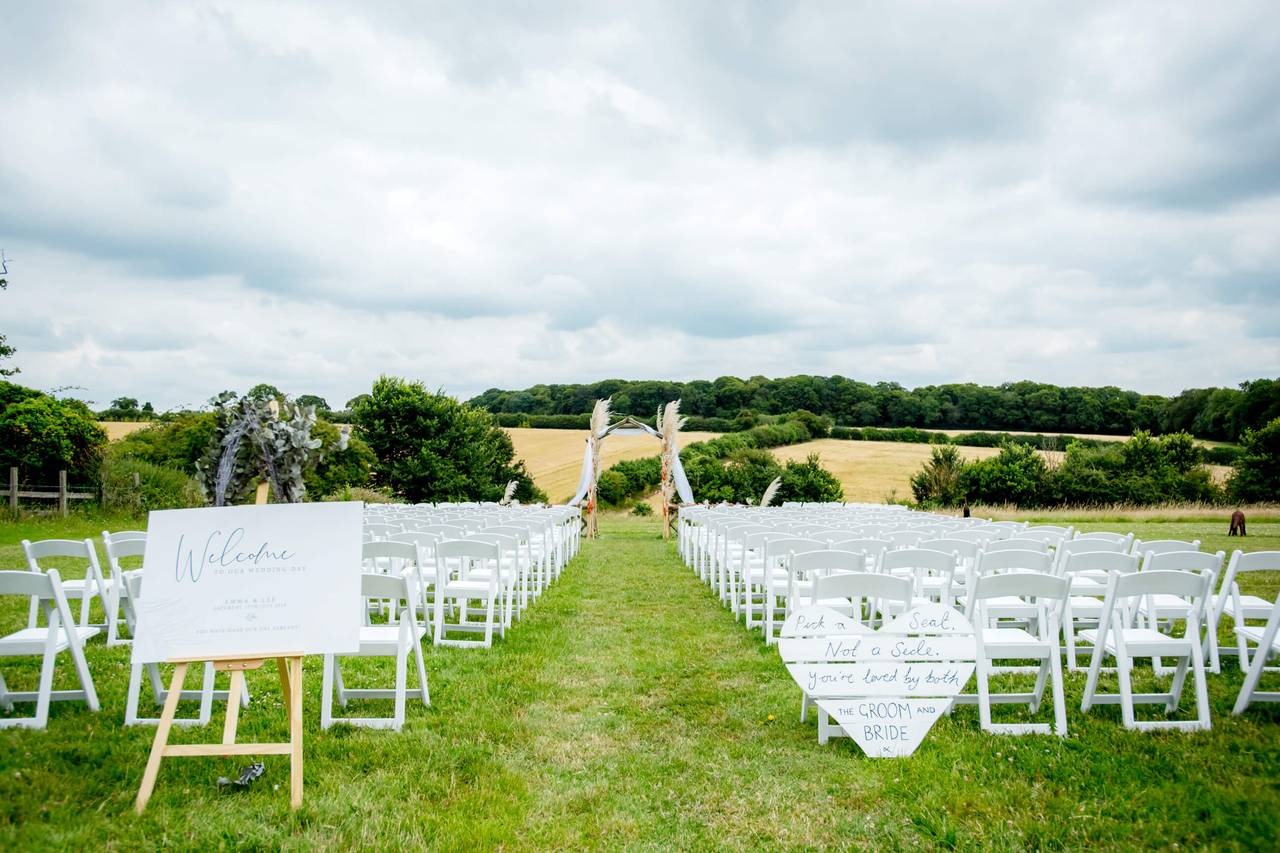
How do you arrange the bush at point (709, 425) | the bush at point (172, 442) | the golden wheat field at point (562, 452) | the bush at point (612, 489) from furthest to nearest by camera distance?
the bush at point (709, 425)
the golden wheat field at point (562, 452)
the bush at point (612, 489)
the bush at point (172, 442)

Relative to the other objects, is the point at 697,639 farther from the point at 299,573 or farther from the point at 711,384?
the point at 711,384

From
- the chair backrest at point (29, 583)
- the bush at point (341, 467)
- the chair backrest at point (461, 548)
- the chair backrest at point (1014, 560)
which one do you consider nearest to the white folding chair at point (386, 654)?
the chair backrest at point (29, 583)

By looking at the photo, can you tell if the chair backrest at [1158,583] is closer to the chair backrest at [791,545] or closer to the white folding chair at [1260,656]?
the white folding chair at [1260,656]

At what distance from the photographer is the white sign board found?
3762 millimetres

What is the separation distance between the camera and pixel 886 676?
14.1 feet

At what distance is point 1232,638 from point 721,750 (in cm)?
544

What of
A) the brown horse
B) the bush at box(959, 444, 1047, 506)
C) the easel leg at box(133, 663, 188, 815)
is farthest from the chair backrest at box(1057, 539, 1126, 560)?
the bush at box(959, 444, 1047, 506)

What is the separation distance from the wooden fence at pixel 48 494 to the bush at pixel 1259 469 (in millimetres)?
36713

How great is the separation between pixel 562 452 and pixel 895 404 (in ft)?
80.6

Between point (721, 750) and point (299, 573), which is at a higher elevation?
point (299, 573)

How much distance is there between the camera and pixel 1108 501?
1123 inches

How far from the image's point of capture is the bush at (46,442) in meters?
19.8

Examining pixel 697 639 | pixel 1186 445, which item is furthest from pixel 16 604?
pixel 1186 445

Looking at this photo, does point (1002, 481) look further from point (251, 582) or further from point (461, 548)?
point (251, 582)
